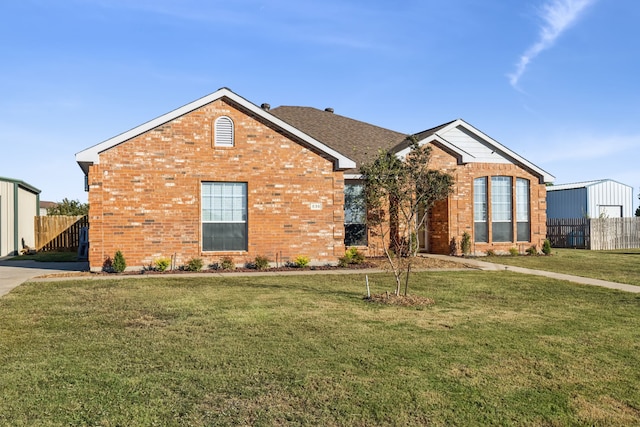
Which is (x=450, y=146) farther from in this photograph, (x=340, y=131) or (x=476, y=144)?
(x=340, y=131)

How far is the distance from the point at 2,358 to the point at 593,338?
8.06 m

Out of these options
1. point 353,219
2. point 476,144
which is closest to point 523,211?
point 476,144

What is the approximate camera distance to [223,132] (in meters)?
16.4

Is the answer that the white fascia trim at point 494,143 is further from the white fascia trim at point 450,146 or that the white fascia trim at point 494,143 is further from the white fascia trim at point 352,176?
the white fascia trim at point 352,176

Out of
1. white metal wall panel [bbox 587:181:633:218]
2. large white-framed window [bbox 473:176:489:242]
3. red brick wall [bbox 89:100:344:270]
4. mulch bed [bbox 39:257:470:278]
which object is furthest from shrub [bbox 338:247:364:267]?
white metal wall panel [bbox 587:181:633:218]

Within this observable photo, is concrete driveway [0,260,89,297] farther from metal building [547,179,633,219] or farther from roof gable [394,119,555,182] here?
metal building [547,179,633,219]

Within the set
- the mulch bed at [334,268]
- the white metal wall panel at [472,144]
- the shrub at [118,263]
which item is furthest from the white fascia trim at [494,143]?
the shrub at [118,263]

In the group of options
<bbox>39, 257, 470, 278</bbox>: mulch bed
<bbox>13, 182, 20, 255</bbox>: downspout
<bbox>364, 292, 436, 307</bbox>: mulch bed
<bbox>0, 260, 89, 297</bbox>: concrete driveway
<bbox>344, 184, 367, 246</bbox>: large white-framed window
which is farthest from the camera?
<bbox>13, 182, 20, 255</bbox>: downspout

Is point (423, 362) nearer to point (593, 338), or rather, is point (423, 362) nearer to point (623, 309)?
point (593, 338)

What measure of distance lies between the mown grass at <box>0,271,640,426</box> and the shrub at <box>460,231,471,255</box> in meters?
10.7

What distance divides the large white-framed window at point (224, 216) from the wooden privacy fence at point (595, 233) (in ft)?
72.3

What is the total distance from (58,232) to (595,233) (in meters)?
31.3

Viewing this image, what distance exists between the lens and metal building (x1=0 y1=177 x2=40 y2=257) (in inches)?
960

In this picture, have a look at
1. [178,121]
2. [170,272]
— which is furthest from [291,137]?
[170,272]
